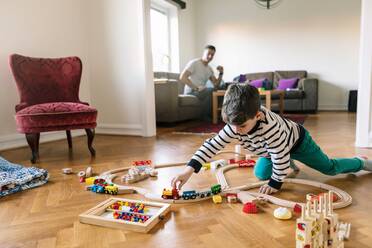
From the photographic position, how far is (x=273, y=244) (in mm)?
1007

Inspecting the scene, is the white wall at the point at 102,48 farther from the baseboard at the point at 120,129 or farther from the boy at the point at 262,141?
the boy at the point at 262,141

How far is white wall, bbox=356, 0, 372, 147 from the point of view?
7.93 ft

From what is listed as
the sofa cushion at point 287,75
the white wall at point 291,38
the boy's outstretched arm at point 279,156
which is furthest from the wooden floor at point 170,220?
the white wall at point 291,38

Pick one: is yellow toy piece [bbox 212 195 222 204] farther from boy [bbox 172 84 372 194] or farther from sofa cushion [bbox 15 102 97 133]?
sofa cushion [bbox 15 102 97 133]

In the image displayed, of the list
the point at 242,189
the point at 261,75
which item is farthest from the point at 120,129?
the point at 261,75

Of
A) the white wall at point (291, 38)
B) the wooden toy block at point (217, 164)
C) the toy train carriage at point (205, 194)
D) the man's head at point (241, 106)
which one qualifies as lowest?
the wooden toy block at point (217, 164)

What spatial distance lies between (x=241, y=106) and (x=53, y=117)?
163 centimetres

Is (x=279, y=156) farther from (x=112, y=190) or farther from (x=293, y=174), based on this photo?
(x=112, y=190)

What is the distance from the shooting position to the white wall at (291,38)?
5984 mm

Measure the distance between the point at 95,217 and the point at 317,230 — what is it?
0.77 metres

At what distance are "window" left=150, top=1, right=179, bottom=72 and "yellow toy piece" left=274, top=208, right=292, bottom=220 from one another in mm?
4884

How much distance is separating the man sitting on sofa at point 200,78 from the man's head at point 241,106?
10.7 ft

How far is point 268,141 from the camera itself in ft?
4.35

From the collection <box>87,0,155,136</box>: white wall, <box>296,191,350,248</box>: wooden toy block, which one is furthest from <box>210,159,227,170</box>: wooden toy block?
<box>87,0,155,136</box>: white wall
